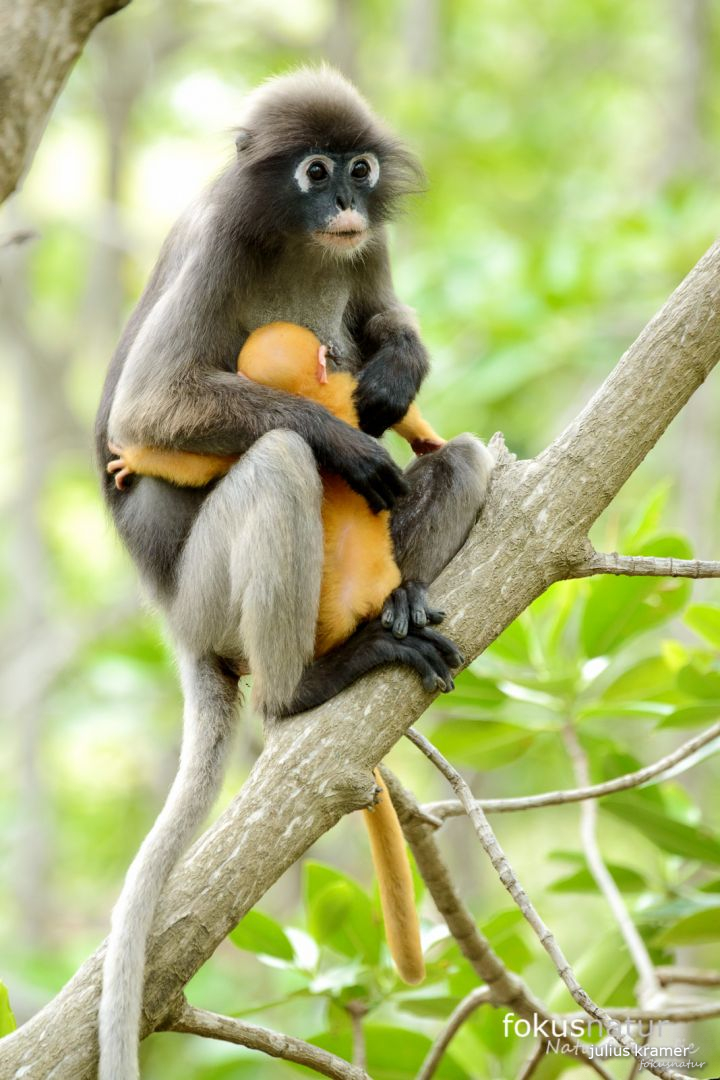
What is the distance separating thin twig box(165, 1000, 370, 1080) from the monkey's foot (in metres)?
0.87

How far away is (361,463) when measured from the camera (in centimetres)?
292

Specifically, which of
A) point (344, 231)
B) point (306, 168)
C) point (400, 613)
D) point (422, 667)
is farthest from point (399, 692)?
point (306, 168)

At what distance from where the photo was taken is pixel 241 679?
10.5ft

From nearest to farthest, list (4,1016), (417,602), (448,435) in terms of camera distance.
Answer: (4,1016) < (417,602) < (448,435)

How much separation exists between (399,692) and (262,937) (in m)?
0.84

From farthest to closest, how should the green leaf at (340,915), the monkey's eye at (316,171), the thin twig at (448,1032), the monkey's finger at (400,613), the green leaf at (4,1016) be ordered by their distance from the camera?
the monkey's eye at (316,171) → the green leaf at (340,915) → the thin twig at (448,1032) → the monkey's finger at (400,613) → the green leaf at (4,1016)

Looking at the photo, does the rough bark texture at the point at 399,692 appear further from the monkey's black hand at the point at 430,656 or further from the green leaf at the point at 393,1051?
the green leaf at the point at 393,1051

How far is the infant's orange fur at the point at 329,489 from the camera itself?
9.74ft

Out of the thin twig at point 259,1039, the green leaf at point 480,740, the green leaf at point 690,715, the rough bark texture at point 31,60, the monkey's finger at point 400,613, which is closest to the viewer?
the thin twig at point 259,1039

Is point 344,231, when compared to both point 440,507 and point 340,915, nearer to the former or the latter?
point 440,507

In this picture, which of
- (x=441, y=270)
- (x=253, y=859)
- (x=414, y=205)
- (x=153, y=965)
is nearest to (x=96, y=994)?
(x=153, y=965)

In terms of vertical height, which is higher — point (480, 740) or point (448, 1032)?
point (480, 740)

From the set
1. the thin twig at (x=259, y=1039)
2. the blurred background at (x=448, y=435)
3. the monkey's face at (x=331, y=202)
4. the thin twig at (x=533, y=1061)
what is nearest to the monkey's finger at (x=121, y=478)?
the blurred background at (x=448, y=435)

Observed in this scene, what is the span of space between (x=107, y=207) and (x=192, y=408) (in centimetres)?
731
